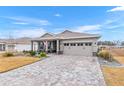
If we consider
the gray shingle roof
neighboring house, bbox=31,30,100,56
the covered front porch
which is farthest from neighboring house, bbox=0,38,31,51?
the gray shingle roof

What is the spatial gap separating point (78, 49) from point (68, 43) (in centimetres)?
157

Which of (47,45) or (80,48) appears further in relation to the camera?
(47,45)

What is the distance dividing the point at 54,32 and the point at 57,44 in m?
2.42

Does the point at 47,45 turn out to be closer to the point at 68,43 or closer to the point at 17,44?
the point at 68,43

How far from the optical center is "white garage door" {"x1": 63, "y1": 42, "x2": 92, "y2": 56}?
15.9 metres

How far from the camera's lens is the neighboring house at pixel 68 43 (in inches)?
623

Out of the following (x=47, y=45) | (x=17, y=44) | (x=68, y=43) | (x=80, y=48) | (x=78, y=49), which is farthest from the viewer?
(x=17, y=44)

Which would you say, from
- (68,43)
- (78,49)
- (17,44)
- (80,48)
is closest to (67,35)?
(68,43)

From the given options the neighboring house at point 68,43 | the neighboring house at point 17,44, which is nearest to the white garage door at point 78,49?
the neighboring house at point 68,43

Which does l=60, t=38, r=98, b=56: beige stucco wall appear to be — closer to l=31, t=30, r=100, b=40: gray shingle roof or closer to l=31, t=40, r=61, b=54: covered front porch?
l=31, t=30, r=100, b=40: gray shingle roof

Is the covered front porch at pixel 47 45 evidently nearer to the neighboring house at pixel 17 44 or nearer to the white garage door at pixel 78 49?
the white garage door at pixel 78 49

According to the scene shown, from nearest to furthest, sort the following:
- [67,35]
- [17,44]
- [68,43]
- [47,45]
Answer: [68,43]
[67,35]
[47,45]
[17,44]

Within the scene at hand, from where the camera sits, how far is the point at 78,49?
16.6m

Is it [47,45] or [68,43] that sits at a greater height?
[68,43]
